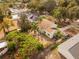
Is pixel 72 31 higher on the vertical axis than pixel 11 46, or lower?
higher

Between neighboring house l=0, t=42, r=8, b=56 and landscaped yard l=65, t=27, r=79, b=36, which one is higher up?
landscaped yard l=65, t=27, r=79, b=36

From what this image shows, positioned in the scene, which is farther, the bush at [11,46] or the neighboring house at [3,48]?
the neighboring house at [3,48]

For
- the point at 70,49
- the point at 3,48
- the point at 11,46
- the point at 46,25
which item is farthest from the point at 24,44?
the point at 46,25

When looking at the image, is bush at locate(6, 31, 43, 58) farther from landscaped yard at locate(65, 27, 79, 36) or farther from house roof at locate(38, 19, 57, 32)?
landscaped yard at locate(65, 27, 79, 36)

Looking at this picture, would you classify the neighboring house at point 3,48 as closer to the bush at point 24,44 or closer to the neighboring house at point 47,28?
the bush at point 24,44

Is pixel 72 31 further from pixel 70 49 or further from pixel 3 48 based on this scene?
pixel 3 48

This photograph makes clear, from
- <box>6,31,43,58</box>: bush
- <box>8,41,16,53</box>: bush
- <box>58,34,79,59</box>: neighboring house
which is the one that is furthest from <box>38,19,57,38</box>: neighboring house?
<box>8,41,16,53</box>: bush

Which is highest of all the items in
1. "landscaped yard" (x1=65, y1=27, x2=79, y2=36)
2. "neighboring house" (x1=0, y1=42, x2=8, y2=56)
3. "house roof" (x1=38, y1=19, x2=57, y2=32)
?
"house roof" (x1=38, y1=19, x2=57, y2=32)

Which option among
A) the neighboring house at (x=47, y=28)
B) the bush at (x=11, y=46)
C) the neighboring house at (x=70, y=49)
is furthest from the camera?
the neighboring house at (x=47, y=28)

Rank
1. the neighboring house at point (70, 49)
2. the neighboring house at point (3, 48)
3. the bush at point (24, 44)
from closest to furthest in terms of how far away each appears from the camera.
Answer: the neighboring house at point (70, 49) < the bush at point (24, 44) < the neighboring house at point (3, 48)

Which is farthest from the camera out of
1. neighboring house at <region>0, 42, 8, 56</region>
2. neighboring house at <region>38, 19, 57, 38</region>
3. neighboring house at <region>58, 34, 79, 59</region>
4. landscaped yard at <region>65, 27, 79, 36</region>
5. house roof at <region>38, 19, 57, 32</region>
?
house roof at <region>38, 19, 57, 32</region>

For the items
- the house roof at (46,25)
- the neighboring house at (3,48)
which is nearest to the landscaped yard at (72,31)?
the house roof at (46,25)

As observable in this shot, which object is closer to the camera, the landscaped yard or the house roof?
the landscaped yard
